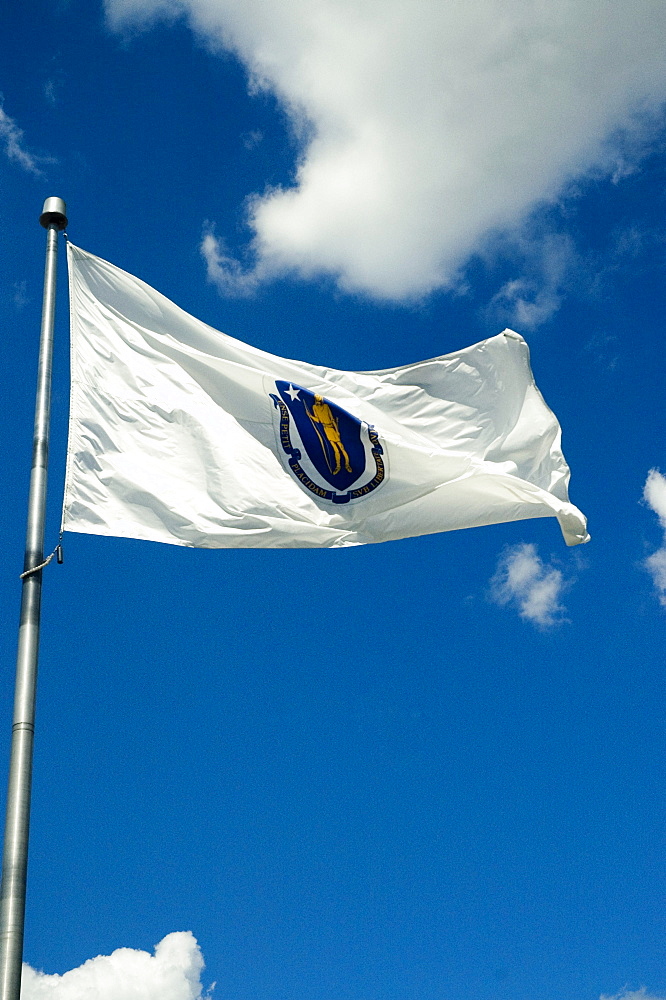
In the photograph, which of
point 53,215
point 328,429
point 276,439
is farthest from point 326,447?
point 53,215

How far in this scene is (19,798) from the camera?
1398 centimetres

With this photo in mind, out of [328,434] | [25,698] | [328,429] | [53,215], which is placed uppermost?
[53,215]

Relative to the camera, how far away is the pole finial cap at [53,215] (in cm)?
1878

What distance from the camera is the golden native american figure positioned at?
20.8 meters

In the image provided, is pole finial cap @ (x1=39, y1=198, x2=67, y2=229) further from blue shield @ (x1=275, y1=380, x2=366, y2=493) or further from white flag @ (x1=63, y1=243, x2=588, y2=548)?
blue shield @ (x1=275, y1=380, x2=366, y2=493)

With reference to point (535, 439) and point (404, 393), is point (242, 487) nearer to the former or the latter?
point (404, 393)

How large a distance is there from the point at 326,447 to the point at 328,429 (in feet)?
1.65

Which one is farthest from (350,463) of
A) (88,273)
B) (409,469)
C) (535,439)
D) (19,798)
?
(19,798)

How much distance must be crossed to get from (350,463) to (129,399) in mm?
4424

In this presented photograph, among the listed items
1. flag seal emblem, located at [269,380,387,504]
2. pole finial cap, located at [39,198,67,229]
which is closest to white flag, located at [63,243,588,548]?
flag seal emblem, located at [269,380,387,504]

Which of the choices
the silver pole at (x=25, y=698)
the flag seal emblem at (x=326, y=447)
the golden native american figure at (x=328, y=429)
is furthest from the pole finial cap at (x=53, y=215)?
the golden native american figure at (x=328, y=429)

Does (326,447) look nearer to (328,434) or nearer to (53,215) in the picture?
(328,434)

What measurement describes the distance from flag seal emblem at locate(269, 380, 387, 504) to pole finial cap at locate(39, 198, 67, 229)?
194 inches

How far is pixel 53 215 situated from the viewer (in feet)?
61.6
